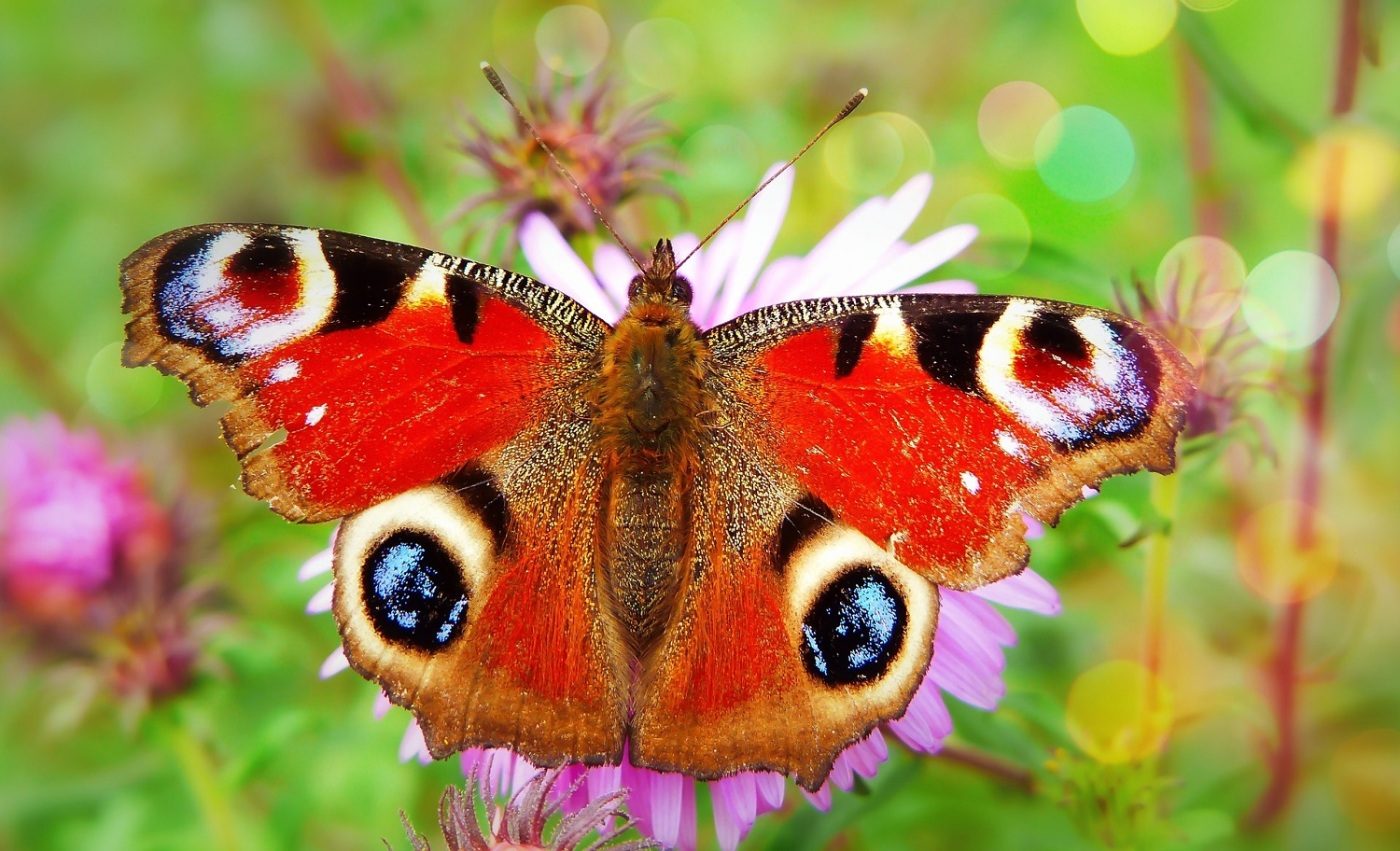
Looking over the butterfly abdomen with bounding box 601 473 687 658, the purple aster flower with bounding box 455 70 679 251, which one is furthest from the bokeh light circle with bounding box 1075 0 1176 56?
the butterfly abdomen with bounding box 601 473 687 658

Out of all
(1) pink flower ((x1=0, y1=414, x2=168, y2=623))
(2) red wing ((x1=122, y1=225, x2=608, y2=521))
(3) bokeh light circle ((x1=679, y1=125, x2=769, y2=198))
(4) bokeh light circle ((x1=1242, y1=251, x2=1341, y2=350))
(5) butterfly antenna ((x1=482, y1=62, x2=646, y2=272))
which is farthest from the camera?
(3) bokeh light circle ((x1=679, y1=125, x2=769, y2=198))

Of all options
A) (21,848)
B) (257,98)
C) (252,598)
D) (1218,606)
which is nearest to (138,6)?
(257,98)

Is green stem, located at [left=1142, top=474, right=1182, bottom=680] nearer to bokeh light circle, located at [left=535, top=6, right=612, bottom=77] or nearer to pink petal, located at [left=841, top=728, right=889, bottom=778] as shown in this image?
pink petal, located at [left=841, top=728, right=889, bottom=778]

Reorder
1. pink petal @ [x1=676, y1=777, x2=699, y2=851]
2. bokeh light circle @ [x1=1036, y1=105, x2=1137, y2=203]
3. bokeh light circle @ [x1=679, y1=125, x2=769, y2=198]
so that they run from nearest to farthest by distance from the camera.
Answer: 1. pink petal @ [x1=676, y1=777, x2=699, y2=851]
2. bokeh light circle @ [x1=679, y1=125, x2=769, y2=198]
3. bokeh light circle @ [x1=1036, y1=105, x2=1137, y2=203]

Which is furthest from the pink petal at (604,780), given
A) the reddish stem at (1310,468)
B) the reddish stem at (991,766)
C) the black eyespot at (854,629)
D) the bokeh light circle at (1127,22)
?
the bokeh light circle at (1127,22)

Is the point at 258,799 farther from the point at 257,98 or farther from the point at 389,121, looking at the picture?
the point at 257,98

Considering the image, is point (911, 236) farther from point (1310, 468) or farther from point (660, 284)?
point (660, 284)

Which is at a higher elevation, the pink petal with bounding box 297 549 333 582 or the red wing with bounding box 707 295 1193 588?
the pink petal with bounding box 297 549 333 582
